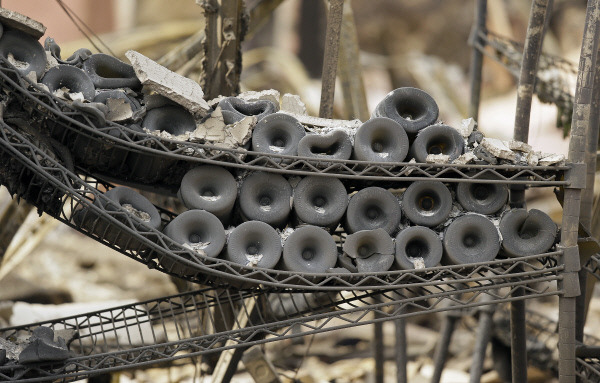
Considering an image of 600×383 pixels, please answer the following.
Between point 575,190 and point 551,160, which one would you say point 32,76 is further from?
point 575,190

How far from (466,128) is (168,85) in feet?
8.46

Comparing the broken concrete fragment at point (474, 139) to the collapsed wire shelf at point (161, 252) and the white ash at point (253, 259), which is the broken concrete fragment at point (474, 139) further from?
the white ash at point (253, 259)

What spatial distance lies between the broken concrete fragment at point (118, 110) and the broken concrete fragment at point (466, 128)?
2.82 meters

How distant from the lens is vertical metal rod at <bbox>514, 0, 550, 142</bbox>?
9.11 m

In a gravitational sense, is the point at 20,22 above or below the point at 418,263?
above

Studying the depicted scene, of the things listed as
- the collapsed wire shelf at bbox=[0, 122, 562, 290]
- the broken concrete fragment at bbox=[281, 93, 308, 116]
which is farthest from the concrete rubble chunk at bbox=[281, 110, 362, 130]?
the collapsed wire shelf at bbox=[0, 122, 562, 290]

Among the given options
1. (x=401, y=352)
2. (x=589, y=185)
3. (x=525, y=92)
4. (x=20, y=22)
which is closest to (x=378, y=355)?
(x=401, y=352)

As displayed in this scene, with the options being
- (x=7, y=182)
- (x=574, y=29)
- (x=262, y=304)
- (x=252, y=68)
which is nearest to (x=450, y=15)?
(x=574, y=29)

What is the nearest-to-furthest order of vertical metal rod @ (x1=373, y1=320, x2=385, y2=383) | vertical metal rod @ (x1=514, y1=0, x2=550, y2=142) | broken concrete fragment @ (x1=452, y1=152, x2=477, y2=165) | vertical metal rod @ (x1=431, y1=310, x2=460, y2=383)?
broken concrete fragment @ (x1=452, y1=152, x2=477, y2=165) < vertical metal rod @ (x1=514, y1=0, x2=550, y2=142) < vertical metal rod @ (x1=431, y1=310, x2=460, y2=383) < vertical metal rod @ (x1=373, y1=320, x2=385, y2=383)

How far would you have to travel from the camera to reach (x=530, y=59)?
30.0 ft

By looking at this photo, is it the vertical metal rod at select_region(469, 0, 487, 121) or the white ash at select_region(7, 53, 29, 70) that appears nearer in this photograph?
the white ash at select_region(7, 53, 29, 70)

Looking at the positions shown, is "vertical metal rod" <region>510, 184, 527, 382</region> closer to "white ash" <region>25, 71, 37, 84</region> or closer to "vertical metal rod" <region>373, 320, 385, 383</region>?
"vertical metal rod" <region>373, 320, 385, 383</region>

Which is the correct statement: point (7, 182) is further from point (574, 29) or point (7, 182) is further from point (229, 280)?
point (574, 29)

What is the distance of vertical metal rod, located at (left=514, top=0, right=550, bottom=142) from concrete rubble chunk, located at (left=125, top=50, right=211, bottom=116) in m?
3.67
